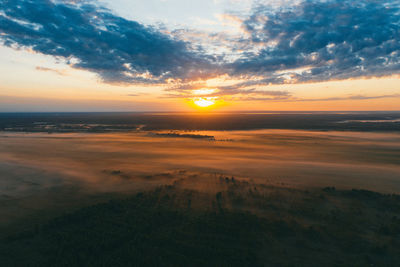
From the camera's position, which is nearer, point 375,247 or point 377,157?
point 375,247

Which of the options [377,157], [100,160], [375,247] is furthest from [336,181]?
[100,160]

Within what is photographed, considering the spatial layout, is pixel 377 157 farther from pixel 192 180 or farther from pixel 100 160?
pixel 100 160

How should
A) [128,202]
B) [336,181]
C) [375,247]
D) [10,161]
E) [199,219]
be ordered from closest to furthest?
[375,247]
[199,219]
[128,202]
[336,181]
[10,161]

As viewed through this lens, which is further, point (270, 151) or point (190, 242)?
point (270, 151)

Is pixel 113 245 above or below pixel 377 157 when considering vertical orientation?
below

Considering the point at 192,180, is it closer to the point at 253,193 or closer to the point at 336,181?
the point at 253,193

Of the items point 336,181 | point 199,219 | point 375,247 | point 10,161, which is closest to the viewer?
point 375,247

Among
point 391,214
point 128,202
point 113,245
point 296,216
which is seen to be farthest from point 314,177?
point 113,245

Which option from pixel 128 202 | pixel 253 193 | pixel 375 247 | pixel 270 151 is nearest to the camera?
pixel 375 247

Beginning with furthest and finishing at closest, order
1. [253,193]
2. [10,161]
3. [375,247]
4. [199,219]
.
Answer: [10,161] < [253,193] < [199,219] < [375,247]
